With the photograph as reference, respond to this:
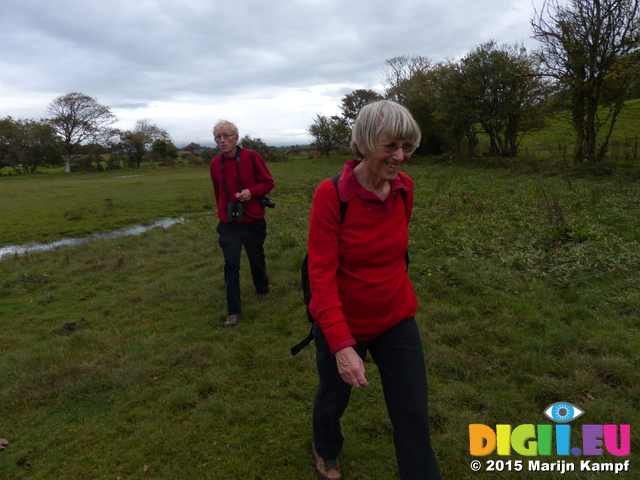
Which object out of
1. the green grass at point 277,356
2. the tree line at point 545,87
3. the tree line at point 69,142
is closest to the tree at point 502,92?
the tree line at point 545,87

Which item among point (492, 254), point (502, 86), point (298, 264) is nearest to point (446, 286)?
point (492, 254)

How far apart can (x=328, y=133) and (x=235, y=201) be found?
42996 millimetres

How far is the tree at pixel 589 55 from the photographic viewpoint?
15039mm

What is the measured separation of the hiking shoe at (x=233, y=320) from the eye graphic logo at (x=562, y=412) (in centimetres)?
Result: 348

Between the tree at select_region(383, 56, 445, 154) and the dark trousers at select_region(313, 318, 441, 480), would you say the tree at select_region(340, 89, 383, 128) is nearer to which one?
the tree at select_region(383, 56, 445, 154)

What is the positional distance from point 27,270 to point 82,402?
19.5 feet

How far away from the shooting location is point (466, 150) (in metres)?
27.8

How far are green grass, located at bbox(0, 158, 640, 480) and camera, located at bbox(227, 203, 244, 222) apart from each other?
4.34 feet

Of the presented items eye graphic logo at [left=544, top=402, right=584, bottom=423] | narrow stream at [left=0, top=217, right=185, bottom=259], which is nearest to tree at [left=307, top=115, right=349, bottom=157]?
narrow stream at [left=0, top=217, right=185, bottom=259]

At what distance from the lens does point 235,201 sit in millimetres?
5156

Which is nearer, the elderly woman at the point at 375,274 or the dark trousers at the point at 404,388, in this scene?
the elderly woman at the point at 375,274

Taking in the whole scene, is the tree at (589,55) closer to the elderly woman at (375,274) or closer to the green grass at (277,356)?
the green grass at (277,356)

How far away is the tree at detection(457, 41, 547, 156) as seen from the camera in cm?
2048

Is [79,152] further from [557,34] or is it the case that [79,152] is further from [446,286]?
[446,286]
